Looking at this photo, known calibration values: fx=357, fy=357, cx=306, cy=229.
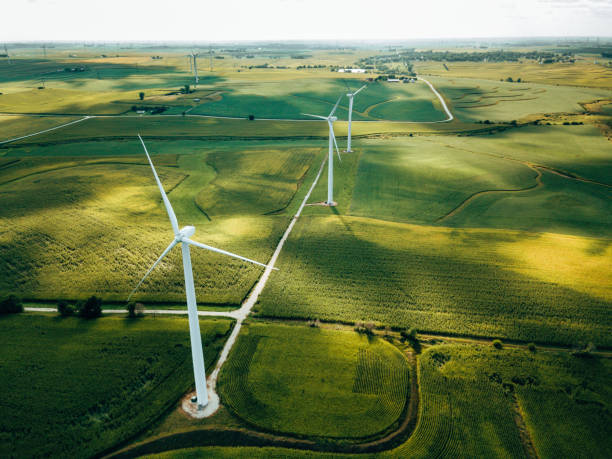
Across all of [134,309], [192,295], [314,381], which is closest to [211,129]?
[134,309]

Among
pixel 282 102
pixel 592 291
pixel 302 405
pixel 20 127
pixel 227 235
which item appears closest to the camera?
pixel 302 405

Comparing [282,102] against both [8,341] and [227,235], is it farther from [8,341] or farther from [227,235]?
[8,341]

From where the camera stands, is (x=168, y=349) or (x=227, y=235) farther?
(x=227, y=235)

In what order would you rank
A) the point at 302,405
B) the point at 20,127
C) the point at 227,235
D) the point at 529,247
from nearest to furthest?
the point at 302,405
the point at 529,247
the point at 227,235
the point at 20,127

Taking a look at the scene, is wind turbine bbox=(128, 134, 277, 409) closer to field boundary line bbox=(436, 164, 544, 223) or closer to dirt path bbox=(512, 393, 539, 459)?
dirt path bbox=(512, 393, 539, 459)

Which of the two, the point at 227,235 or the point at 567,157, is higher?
the point at 567,157

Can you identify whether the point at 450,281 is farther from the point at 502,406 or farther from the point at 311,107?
the point at 311,107

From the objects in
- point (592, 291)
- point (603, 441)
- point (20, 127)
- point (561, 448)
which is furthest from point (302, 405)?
point (20, 127)
